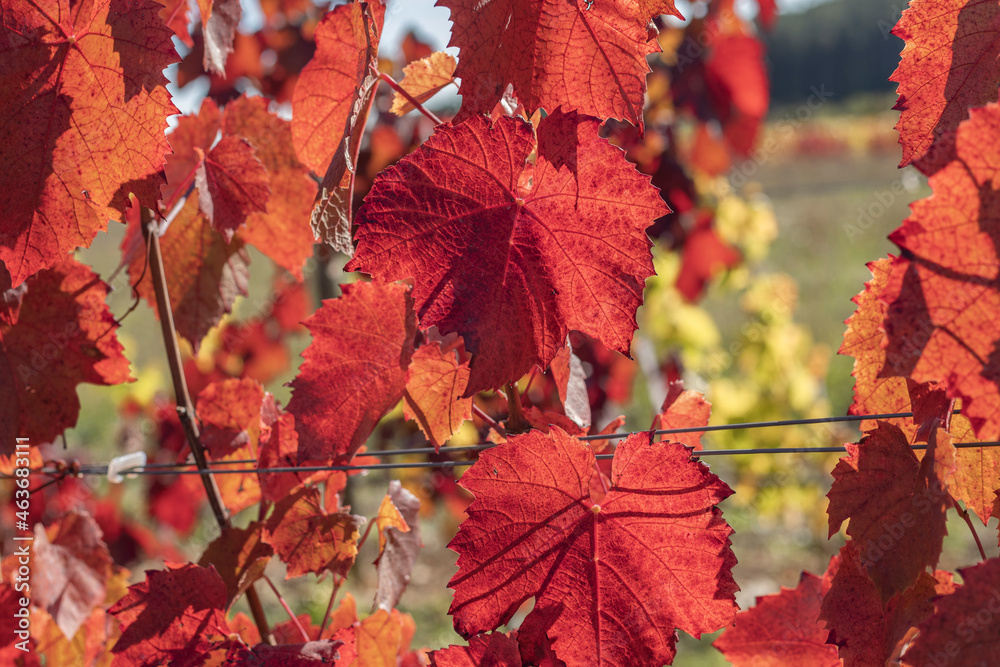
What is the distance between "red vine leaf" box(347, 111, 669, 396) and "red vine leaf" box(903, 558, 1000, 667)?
290 mm

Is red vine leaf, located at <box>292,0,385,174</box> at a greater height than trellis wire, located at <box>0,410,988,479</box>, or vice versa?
red vine leaf, located at <box>292,0,385,174</box>

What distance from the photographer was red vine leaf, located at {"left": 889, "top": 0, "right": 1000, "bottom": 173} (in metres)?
0.63

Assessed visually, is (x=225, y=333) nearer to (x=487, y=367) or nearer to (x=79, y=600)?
(x=79, y=600)

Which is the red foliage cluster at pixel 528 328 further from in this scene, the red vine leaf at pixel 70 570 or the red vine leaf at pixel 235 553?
the red vine leaf at pixel 70 570

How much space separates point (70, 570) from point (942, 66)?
4.38ft

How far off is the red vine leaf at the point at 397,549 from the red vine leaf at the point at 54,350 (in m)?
0.40

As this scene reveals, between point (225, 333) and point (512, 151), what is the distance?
114 inches

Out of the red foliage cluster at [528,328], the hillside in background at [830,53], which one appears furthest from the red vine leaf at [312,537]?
the hillside in background at [830,53]

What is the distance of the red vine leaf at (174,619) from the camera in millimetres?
823

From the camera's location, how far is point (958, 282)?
478 millimetres

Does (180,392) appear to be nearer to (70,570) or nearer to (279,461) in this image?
(279,461)

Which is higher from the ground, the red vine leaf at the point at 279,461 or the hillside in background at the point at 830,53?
the hillside in background at the point at 830,53

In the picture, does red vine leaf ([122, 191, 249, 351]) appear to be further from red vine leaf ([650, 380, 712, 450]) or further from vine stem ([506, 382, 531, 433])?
red vine leaf ([650, 380, 712, 450])
